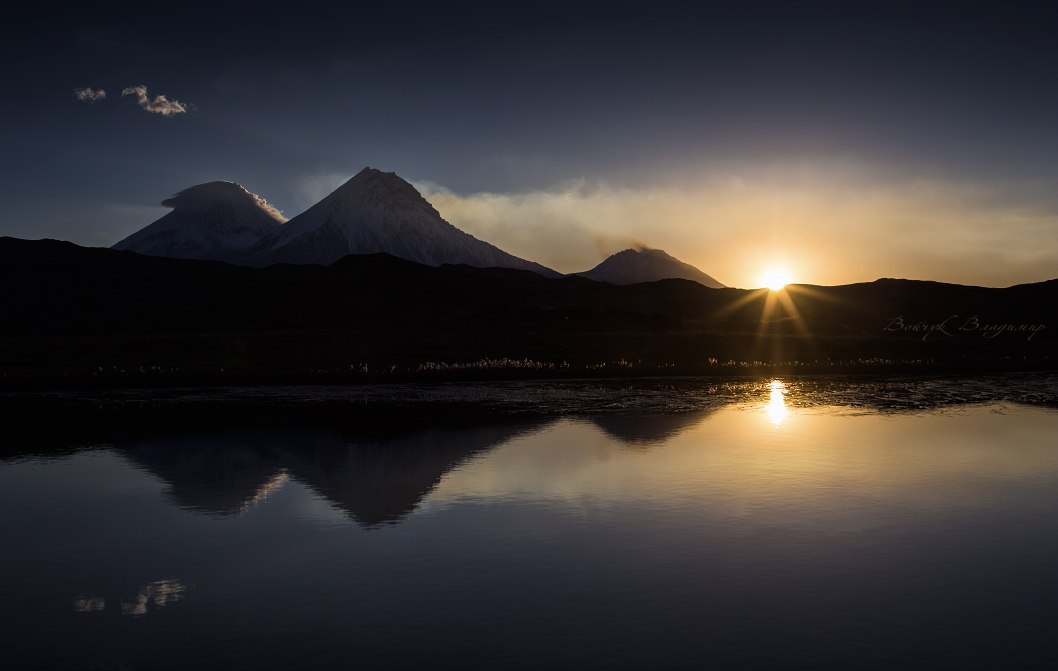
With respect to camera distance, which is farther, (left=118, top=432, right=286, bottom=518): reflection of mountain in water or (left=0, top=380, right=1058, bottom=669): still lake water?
(left=118, top=432, right=286, bottom=518): reflection of mountain in water

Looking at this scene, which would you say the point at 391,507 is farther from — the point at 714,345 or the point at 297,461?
the point at 714,345

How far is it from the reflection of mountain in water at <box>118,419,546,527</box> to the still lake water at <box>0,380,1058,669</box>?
12 centimetres

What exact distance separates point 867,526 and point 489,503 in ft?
22.6

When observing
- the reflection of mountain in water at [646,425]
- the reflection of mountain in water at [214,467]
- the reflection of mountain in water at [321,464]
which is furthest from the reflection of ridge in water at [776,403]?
the reflection of mountain in water at [214,467]

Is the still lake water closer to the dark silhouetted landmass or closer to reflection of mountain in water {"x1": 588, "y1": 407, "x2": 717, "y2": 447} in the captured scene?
reflection of mountain in water {"x1": 588, "y1": 407, "x2": 717, "y2": 447}

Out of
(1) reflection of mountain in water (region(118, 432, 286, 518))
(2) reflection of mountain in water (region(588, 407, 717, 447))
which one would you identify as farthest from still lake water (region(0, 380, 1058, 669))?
(2) reflection of mountain in water (region(588, 407, 717, 447))

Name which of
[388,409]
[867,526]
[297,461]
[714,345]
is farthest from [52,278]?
[867,526]

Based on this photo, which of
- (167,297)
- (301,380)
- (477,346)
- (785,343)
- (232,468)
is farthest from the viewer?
(167,297)

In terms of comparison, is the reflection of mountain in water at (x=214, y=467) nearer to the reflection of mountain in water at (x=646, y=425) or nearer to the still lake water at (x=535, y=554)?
the still lake water at (x=535, y=554)

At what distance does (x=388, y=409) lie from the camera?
36.7 metres

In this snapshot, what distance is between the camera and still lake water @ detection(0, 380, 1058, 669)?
1041 centimetres

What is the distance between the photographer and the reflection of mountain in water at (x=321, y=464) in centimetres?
1864

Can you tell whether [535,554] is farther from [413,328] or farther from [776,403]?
[413,328]

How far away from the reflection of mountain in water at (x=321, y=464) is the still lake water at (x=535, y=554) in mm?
117
